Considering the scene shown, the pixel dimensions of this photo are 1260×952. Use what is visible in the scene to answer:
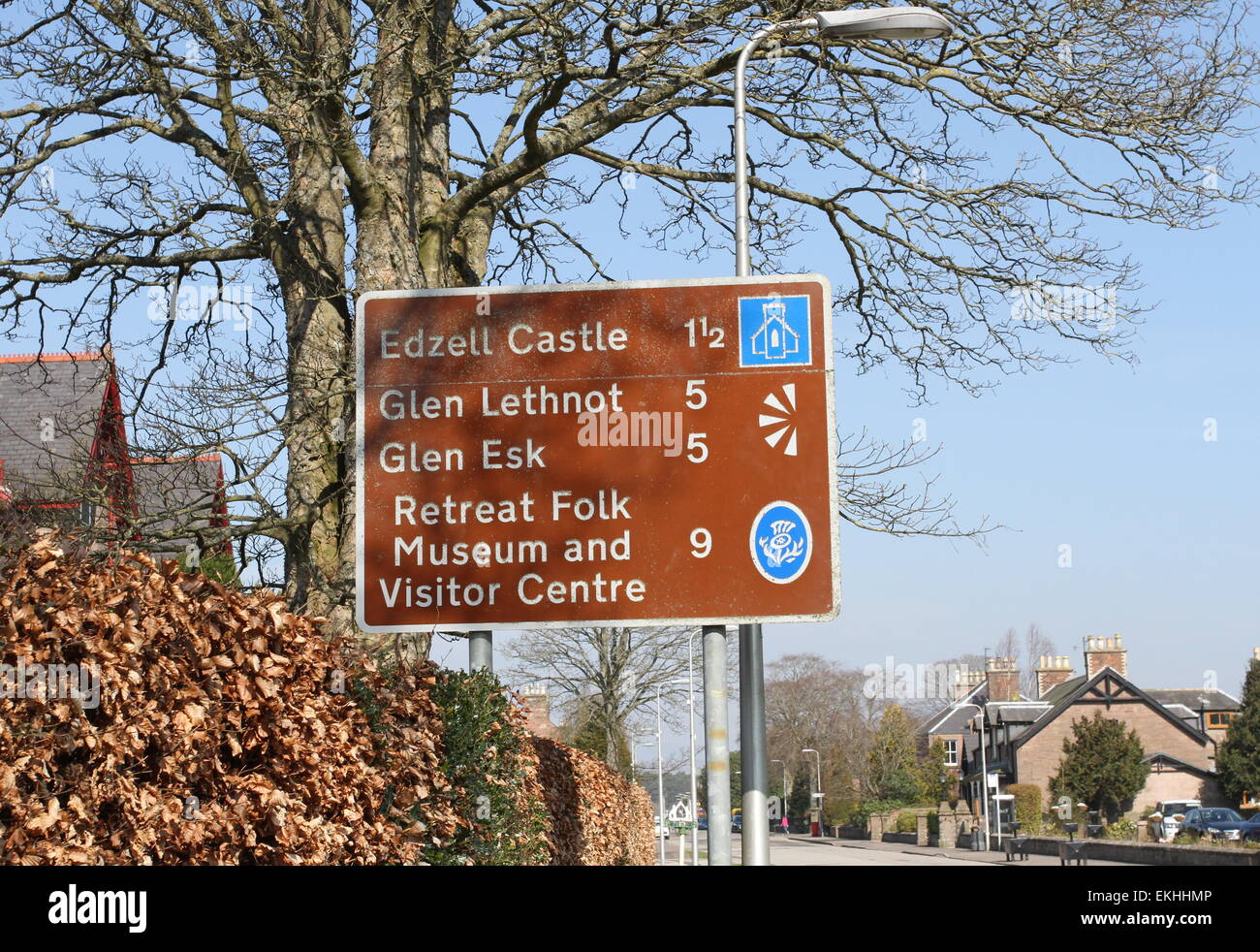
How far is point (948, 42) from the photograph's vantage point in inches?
547

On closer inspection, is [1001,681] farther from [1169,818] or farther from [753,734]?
[753,734]

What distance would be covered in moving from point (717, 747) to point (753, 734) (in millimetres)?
996

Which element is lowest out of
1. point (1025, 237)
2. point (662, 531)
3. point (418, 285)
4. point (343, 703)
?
point (343, 703)

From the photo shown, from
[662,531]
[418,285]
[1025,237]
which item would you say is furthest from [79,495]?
[1025,237]

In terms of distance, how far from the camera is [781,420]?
873cm

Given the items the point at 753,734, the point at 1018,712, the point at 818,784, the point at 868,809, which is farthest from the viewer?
the point at 818,784

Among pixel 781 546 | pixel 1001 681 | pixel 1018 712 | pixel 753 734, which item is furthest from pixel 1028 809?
pixel 781 546

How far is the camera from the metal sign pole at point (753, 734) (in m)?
9.55

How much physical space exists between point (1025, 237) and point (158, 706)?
12285mm

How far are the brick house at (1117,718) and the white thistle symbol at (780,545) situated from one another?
218 feet

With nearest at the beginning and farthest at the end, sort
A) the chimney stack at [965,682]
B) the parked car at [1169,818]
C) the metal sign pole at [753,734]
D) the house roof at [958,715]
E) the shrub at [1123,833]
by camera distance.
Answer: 1. the metal sign pole at [753,734]
2. the shrub at [1123,833]
3. the parked car at [1169,818]
4. the house roof at [958,715]
5. the chimney stack at [965,682]

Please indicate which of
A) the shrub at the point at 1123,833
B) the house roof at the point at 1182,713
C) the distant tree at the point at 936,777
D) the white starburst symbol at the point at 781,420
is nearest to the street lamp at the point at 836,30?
the white starburst symbol at the point at 781,420

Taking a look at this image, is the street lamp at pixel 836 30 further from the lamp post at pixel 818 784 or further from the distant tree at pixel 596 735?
the lamp post at pixel 818 784
